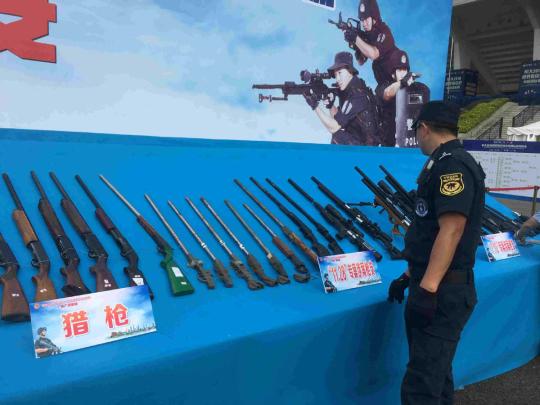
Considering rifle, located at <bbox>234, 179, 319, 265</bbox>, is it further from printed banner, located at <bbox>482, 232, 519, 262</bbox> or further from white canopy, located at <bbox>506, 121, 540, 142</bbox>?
white canopy, located at <bbox>506, 121, 540, 142</bbox>

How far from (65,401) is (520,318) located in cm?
328

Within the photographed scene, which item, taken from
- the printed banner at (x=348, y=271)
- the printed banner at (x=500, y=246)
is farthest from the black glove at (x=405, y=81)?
the printed banner at (x=348, y=271)

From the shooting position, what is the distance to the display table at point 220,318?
1619mm

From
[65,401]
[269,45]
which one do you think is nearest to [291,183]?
[269,45]

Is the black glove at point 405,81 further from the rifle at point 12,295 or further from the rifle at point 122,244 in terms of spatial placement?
the rifle at point 12,295

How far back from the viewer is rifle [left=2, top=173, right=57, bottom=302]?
1809mm

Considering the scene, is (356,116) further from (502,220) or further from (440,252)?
(440,252)

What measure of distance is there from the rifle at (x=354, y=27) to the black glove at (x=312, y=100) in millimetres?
829

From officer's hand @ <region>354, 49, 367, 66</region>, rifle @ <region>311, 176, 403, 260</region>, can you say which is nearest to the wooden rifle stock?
rifle @ <region>311, 176, 403, 260</region>

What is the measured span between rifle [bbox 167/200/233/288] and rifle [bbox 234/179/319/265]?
58cm

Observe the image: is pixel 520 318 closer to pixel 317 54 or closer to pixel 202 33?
pixel 317 54

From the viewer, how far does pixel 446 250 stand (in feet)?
6.15

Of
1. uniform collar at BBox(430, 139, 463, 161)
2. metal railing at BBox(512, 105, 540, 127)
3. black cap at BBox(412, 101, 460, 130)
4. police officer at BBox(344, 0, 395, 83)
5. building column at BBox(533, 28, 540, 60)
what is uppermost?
building column at BBox(533, 28, 540, 60)

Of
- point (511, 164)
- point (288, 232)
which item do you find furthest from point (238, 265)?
point (511, 164)
